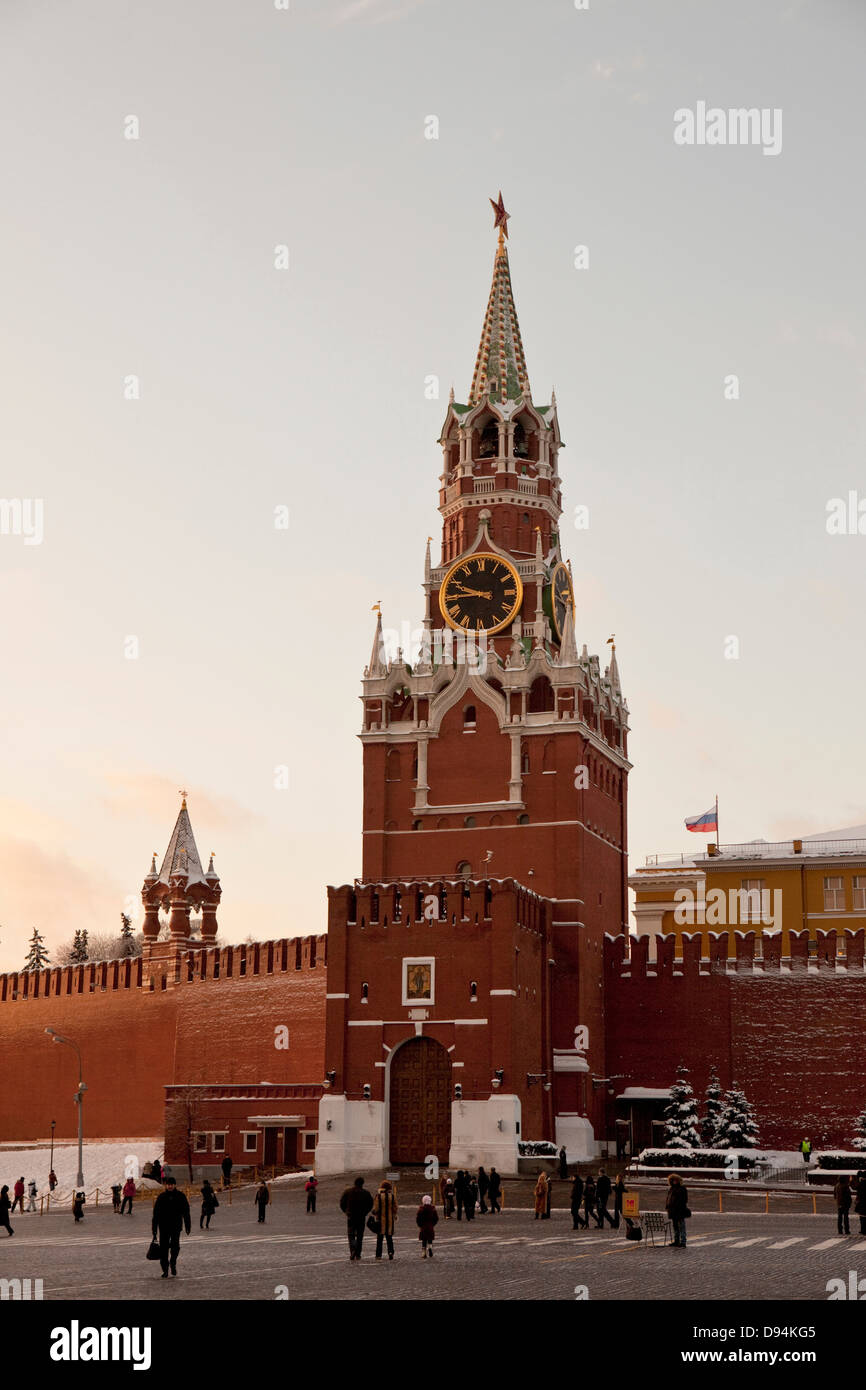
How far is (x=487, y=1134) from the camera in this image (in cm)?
4997

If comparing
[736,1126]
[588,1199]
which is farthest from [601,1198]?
[736,1126]

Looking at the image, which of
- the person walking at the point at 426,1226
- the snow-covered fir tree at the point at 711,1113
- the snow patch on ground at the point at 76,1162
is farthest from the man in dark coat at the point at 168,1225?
the snow patch on ground at the point at 76,1162

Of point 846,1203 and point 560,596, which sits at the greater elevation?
point 560,596

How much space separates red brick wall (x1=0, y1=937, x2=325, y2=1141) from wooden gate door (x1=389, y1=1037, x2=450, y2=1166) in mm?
7579

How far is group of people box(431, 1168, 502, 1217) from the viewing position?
122ft

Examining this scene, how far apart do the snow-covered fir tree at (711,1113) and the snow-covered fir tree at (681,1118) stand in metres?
0.27

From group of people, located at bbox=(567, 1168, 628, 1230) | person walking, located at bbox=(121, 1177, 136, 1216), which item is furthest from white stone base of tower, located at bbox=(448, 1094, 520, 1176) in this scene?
group of people, located at bbox=(567, 1168, 628, 1230)

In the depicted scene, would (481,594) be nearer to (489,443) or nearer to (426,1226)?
(489,443)

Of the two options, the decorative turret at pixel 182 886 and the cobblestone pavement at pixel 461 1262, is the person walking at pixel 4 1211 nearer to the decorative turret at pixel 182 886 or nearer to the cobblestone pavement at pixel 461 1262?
the cobblestone pavement at pixel 461 1262

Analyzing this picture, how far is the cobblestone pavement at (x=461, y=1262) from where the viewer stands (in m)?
21.7

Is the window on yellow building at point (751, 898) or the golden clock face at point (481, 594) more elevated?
the golden clock face at point (481, 594)

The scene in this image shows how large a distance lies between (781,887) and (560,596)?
16638 mm

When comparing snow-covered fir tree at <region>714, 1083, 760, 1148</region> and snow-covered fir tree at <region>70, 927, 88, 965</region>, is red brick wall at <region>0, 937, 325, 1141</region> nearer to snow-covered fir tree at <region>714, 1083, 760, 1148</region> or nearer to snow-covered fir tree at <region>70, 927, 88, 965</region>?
snow-covered fir tree at <region>714, 1083, 760, 1148</region>
